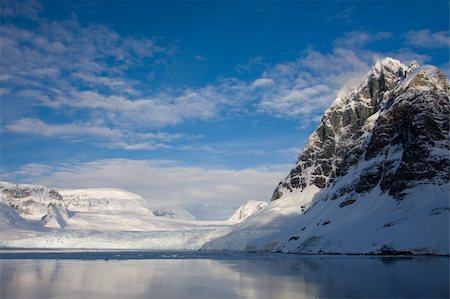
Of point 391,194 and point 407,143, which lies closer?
point 391,194

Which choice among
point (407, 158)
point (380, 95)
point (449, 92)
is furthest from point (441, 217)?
point (380, 95)

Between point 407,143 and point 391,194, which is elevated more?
point 407,143

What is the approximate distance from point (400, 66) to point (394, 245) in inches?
4863

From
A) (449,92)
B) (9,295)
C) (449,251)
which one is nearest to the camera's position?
(9,295)

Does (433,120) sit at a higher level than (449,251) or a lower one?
higher

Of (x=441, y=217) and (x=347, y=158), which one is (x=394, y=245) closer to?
(x=441, y=217)

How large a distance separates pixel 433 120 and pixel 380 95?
70187 mm

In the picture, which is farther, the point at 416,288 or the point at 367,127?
the point at 367,127

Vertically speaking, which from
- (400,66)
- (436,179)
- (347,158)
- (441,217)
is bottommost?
(441,217)

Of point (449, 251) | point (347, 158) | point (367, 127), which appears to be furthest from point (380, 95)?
point (449, 251)

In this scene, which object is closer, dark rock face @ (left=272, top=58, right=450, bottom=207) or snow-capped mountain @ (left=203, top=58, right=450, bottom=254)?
snow-capped mountain @ (left=203, top=58, right=450, bottom=254)

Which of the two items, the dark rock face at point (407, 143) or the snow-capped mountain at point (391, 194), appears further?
the dark rock face at point (407, 143)

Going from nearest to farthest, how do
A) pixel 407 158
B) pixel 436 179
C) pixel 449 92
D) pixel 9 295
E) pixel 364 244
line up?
pixel 9 295 < pixel 364 244 < pixel 436 179 < pixel 407 158 < pixel 449 92

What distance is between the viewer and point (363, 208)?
119m
